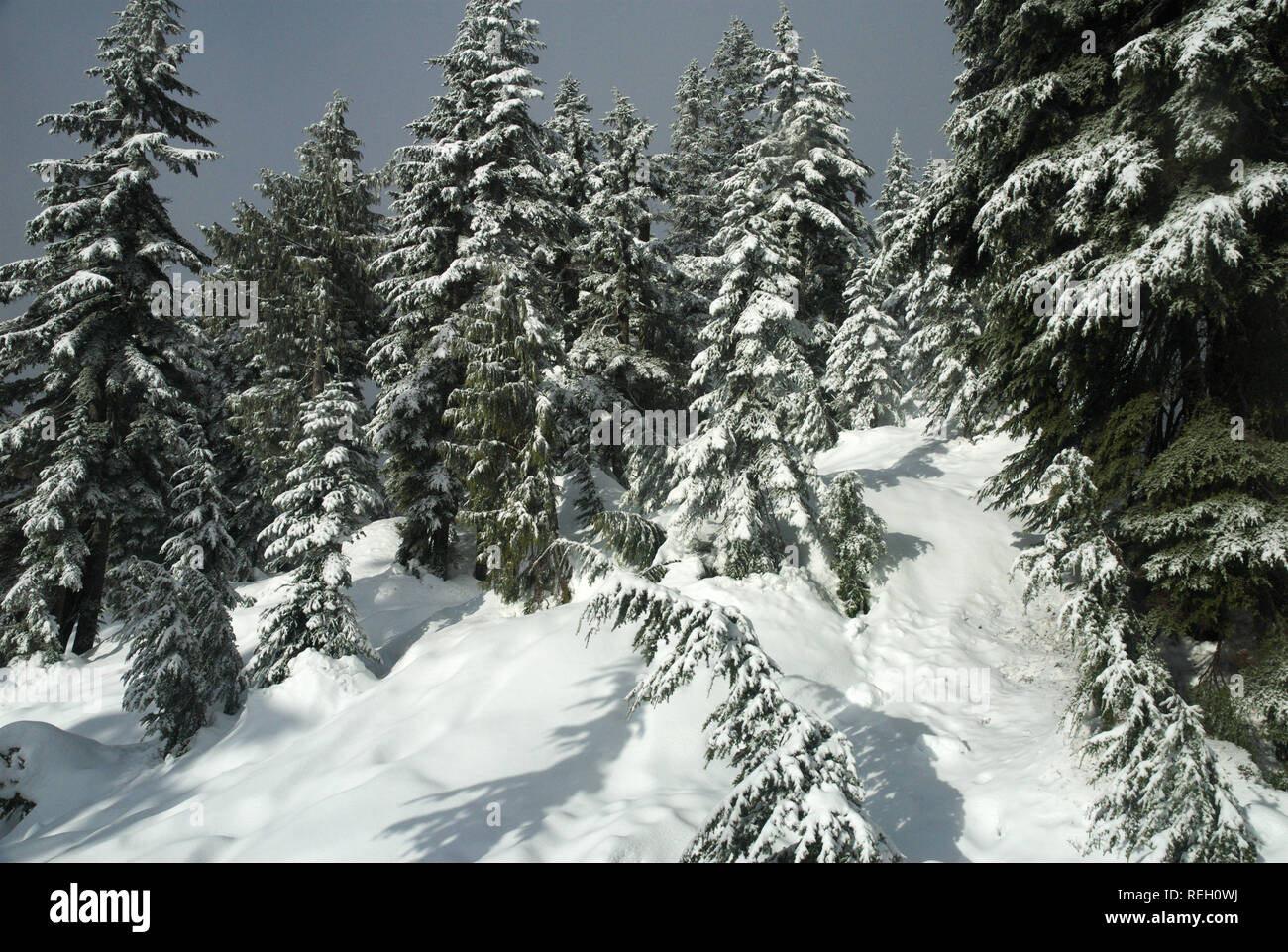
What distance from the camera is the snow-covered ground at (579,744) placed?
7250 millimetres

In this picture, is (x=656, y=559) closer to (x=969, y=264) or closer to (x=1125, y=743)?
(x=969, y=264)

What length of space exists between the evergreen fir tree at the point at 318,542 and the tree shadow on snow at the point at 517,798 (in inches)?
300

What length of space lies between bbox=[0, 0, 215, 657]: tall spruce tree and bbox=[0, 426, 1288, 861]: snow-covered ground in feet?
11.0

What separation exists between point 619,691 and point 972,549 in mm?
9263

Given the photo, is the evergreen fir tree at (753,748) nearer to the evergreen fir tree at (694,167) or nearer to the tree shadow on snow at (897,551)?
the tree shadow on snow at (897,551)

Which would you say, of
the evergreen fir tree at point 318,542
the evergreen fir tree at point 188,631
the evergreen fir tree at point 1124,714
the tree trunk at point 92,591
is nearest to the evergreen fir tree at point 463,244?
the evergreen fir tree at point 318,542

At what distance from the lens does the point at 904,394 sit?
3669 centimetres

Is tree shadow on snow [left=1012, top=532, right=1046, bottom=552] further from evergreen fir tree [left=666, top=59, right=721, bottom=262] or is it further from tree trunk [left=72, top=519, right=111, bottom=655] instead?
tree trunk [left=72, top=519, right=111, bottom=655]

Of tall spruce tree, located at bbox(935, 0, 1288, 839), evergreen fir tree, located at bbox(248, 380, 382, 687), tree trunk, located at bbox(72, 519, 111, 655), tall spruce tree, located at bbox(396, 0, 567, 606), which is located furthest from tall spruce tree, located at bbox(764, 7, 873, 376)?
tree trunk, located at bbox(72, 519, 111, 655)

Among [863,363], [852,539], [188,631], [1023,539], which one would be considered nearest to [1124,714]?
[852,539]

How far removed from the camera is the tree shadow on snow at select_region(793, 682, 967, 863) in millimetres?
7445

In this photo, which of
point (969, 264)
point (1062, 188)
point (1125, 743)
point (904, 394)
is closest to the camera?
point (1125, 743)
